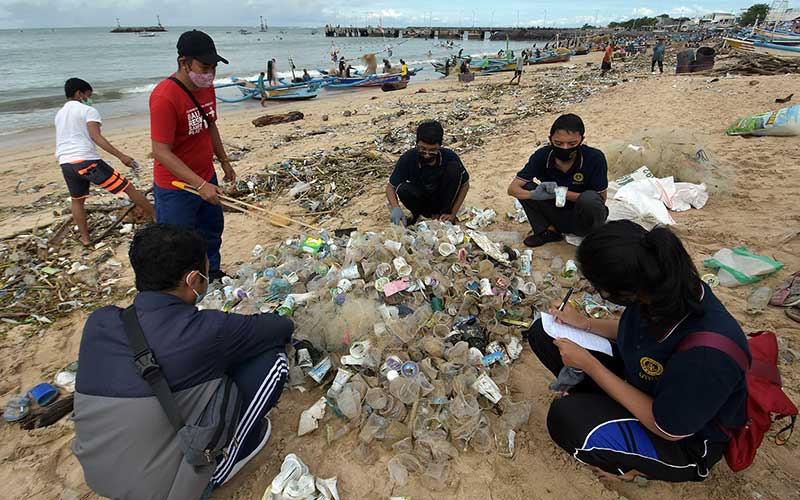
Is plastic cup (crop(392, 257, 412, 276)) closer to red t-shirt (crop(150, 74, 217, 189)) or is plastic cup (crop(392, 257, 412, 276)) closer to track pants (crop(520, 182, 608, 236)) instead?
track pants (crop(520, 182, 608, 236))

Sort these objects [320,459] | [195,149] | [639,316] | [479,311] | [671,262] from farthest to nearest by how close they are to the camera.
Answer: [195,149] → [479,311] → [320,459] → [639,316] → [671,262]

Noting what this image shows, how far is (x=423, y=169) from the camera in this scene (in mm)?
4145

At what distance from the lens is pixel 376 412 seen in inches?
86.0

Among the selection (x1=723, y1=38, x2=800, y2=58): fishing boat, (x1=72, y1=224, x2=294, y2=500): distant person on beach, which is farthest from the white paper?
(x1=723, y1=38, x2=800, y2=58): fishing boat

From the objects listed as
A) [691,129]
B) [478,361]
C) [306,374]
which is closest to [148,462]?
[306,374]

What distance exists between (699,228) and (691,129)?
398 centimetres

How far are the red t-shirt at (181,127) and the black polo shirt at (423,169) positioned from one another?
176cm

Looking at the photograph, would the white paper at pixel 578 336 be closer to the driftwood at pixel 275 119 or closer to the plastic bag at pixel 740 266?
the plastic bag at pixel 740 266

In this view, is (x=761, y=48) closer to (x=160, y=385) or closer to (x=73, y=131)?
(x=73, y=131)

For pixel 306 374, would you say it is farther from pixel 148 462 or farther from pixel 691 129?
pixel 691 129

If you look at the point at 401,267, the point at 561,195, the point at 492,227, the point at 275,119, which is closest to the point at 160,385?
the point at 401,267

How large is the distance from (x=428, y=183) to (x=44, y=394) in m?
3.56

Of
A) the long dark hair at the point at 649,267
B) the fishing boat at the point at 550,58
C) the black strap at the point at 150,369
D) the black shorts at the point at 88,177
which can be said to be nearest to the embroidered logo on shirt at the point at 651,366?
the long dark hair at the point at 649,267

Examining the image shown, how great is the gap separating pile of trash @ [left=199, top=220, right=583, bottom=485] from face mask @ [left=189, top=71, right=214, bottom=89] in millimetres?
1459
